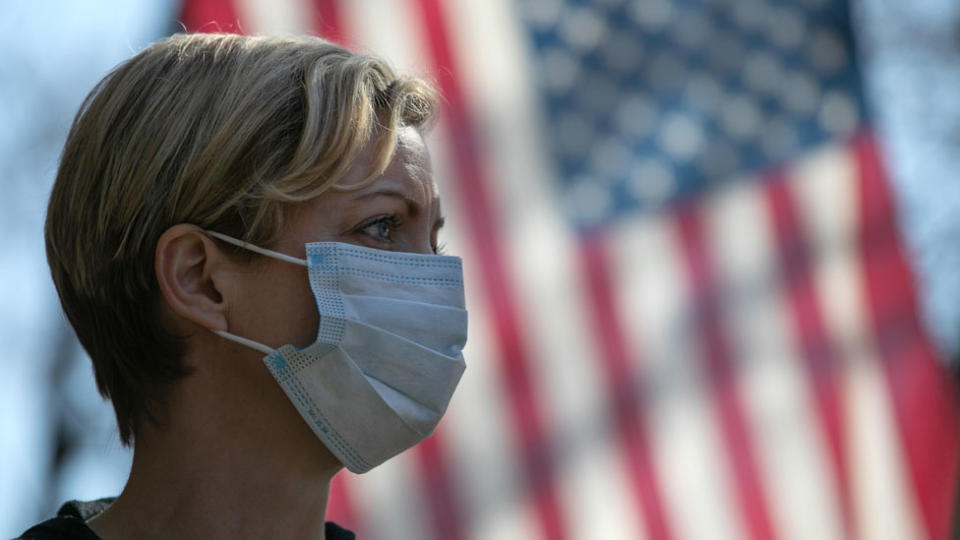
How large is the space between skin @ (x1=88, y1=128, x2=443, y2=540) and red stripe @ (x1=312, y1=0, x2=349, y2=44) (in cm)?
247

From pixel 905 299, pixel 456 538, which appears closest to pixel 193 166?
pixel 456 538

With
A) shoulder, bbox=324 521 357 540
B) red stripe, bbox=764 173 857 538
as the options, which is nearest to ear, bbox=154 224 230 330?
shoulder, bbox=324 521 357 540

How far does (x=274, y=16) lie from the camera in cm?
473

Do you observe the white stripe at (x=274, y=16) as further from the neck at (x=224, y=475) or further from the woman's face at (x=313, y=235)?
the neck at (x=224, y=475)

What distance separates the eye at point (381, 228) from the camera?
255 centimetres

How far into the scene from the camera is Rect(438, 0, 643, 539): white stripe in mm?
4918

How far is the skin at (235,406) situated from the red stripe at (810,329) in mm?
2773

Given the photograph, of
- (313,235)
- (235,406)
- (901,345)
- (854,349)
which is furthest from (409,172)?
(901,345)

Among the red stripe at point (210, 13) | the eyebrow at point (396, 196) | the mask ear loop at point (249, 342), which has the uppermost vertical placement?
the red stripe at point (210, 13)

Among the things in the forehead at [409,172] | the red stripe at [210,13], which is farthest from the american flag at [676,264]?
the forehead at [409,172]

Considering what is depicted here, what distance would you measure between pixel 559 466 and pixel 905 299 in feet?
5.02

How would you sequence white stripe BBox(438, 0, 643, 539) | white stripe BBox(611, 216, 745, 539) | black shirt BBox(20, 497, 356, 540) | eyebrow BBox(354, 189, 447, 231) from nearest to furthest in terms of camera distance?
1. black shirt BBox(20, 497, 356, 540)
2. eyebrow BBox(354, 189, 447, 231)
3. white stripe BBox(611, 216, 745, 539)
4. white stripe BBox(438, 0, 643, 539)

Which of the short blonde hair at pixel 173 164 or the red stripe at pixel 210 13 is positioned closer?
the short blonde hair at pixel 173 164

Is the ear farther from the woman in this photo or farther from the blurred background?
the blurred background
